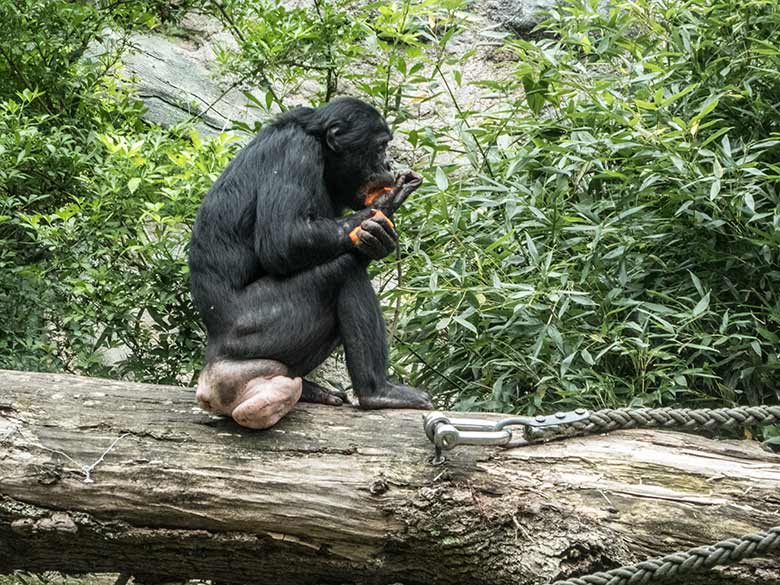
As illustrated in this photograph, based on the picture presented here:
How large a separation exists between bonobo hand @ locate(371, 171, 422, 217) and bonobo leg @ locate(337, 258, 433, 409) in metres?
0.35

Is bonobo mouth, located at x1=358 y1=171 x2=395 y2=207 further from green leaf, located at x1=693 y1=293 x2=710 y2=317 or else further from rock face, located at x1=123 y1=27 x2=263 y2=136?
rock face, located at x1=123 y1=27 x2=263 y2=136

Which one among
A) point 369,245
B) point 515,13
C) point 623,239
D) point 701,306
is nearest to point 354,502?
point 369,245

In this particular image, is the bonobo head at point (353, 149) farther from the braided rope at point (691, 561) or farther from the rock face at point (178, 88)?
the rock face at point (178, 88)

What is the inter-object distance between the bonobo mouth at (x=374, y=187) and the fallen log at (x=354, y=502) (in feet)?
4.17

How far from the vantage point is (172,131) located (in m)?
6.11

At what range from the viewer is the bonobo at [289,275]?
13.1ft

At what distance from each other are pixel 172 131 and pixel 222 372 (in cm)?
277

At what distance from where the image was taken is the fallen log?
10.6 ft

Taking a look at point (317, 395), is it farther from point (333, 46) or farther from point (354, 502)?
point (333, 46)

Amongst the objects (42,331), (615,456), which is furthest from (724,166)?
(42,331)

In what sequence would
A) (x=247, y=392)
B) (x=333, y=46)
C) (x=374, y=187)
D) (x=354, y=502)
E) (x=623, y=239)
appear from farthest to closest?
(x=333, y=46), (x=623, y=239), (x=374, y=187), (x=247, y=392), (x=354, y=502)

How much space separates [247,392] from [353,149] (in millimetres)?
1267

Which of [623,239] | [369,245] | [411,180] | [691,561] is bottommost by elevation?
[691,561]

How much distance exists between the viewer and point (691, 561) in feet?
9.82
